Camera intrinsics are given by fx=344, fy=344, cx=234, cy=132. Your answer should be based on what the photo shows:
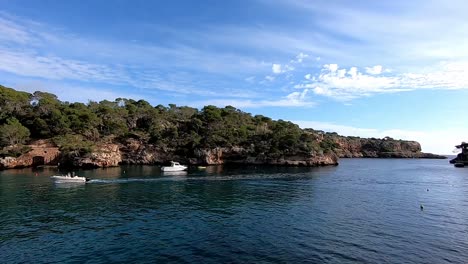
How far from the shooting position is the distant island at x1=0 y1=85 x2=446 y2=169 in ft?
331

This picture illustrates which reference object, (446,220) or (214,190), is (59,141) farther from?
(446,220)

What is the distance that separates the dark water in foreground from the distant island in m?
48.5

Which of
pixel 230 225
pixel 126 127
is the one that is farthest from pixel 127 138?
pixel 230 225

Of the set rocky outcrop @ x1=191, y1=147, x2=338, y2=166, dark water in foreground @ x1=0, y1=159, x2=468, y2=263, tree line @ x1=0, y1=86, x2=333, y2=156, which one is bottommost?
dark water in foreground @ x1=0, y1=159, x2=468, y2=263

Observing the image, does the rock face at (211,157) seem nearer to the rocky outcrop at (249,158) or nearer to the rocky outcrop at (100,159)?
the rocky outcrop at (249,158)

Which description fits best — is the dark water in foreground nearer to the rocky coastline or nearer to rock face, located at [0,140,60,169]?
rock face, located at [0,140,60,169]

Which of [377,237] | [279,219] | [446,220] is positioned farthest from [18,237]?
[446,220]

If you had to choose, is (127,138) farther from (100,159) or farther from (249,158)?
(249,158)

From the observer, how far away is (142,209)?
40.7 meters

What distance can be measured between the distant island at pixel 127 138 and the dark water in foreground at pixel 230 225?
48.5m

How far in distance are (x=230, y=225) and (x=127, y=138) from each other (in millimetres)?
98914

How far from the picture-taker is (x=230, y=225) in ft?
109

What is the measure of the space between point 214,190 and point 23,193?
93.3ft

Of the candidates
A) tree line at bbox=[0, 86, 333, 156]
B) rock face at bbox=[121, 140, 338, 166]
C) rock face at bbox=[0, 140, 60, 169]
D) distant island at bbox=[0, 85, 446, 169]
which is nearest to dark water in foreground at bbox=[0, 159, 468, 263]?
rock face at bbox=[0, 140, 60, 169]
